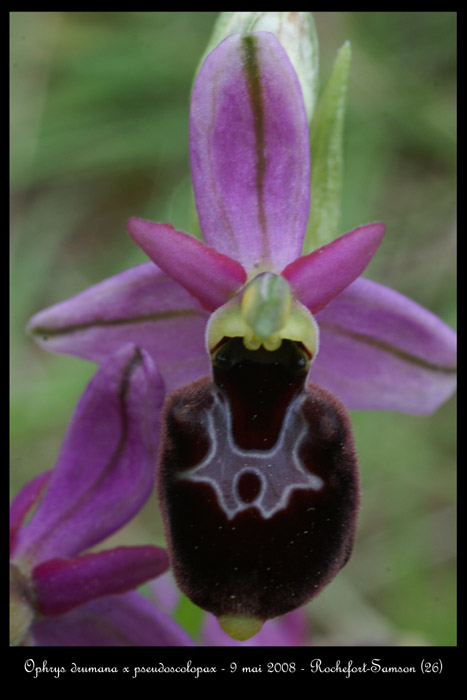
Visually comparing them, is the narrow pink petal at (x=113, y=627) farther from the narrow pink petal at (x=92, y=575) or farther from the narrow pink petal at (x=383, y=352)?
the narrow pink petal at (x=383, y=352)

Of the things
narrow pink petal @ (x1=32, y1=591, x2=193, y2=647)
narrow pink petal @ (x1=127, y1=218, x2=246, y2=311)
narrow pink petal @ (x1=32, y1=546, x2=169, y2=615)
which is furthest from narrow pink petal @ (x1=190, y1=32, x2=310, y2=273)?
narrow pink petal @ (x1=32, y1=591, x2=193, y2=647)

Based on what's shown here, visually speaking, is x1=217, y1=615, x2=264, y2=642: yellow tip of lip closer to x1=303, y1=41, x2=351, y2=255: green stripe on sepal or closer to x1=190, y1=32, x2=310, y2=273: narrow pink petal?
x1=190, y1=32, x2=310, y2=273: narrow pink petal

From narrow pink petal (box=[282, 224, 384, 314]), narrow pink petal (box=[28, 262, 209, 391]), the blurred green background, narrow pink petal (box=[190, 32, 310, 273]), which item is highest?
narrow pink petal (box=[190, 32, 310, 273])

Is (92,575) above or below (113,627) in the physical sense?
above

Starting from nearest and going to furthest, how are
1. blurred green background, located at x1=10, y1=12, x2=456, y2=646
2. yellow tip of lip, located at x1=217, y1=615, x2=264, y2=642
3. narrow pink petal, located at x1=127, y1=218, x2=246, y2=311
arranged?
yellow tip of lip, located at x1=217, y1=615, x2=264, y2=642 → narrow pink petal, located at x1=127, y1=218, x2=246, y2=311 → blurred green background, located at x1=10, y1=12, x2=456, y2=646

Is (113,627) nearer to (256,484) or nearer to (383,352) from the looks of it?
(256,484)

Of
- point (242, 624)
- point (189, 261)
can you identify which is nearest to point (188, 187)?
point (189, 261)
